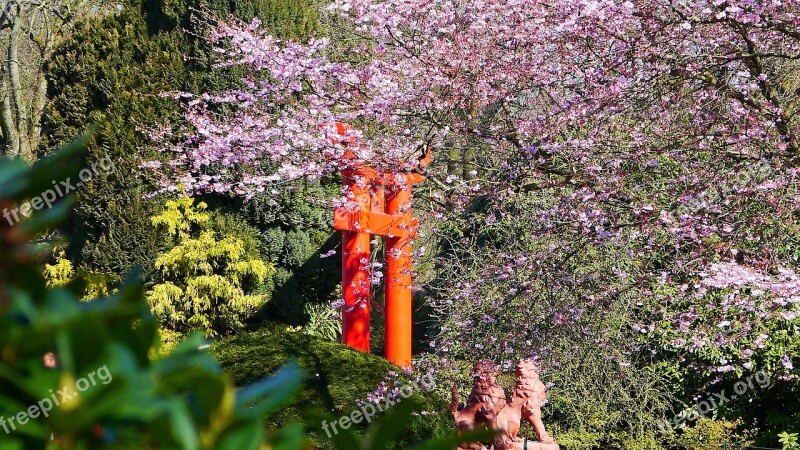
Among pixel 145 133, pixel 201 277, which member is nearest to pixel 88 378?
pixel 201 277

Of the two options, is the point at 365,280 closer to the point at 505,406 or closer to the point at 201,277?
the point at 505,406

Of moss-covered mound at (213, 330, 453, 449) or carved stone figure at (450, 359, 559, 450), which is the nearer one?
moss-covered mound at (213, 330, 453, 449)

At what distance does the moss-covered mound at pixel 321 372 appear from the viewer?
5672 millimetres

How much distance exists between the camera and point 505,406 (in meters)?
6.10

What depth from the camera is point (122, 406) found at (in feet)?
1.28

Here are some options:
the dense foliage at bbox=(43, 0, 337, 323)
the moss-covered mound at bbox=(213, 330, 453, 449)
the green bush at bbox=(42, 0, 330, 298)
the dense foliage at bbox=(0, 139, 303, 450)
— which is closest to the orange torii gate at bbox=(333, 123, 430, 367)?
the moss-covered mound at bbox=(213, 330, 453, 449)

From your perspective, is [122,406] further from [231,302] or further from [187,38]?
[187,38]

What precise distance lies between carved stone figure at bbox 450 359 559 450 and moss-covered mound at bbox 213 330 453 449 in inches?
8.4

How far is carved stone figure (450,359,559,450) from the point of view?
5891 mm

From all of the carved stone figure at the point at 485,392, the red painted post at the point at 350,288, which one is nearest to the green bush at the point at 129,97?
the red painted post at the point at 350,288

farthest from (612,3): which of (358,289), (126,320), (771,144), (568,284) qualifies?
(126,320)

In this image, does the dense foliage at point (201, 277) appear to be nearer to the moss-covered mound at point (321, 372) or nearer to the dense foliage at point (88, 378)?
the moss-covered mound at point (321, 372)

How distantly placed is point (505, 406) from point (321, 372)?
1.37 metres

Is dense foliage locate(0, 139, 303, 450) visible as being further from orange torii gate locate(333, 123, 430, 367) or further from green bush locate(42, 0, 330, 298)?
green bush locate(42, 0, 330, 298)
